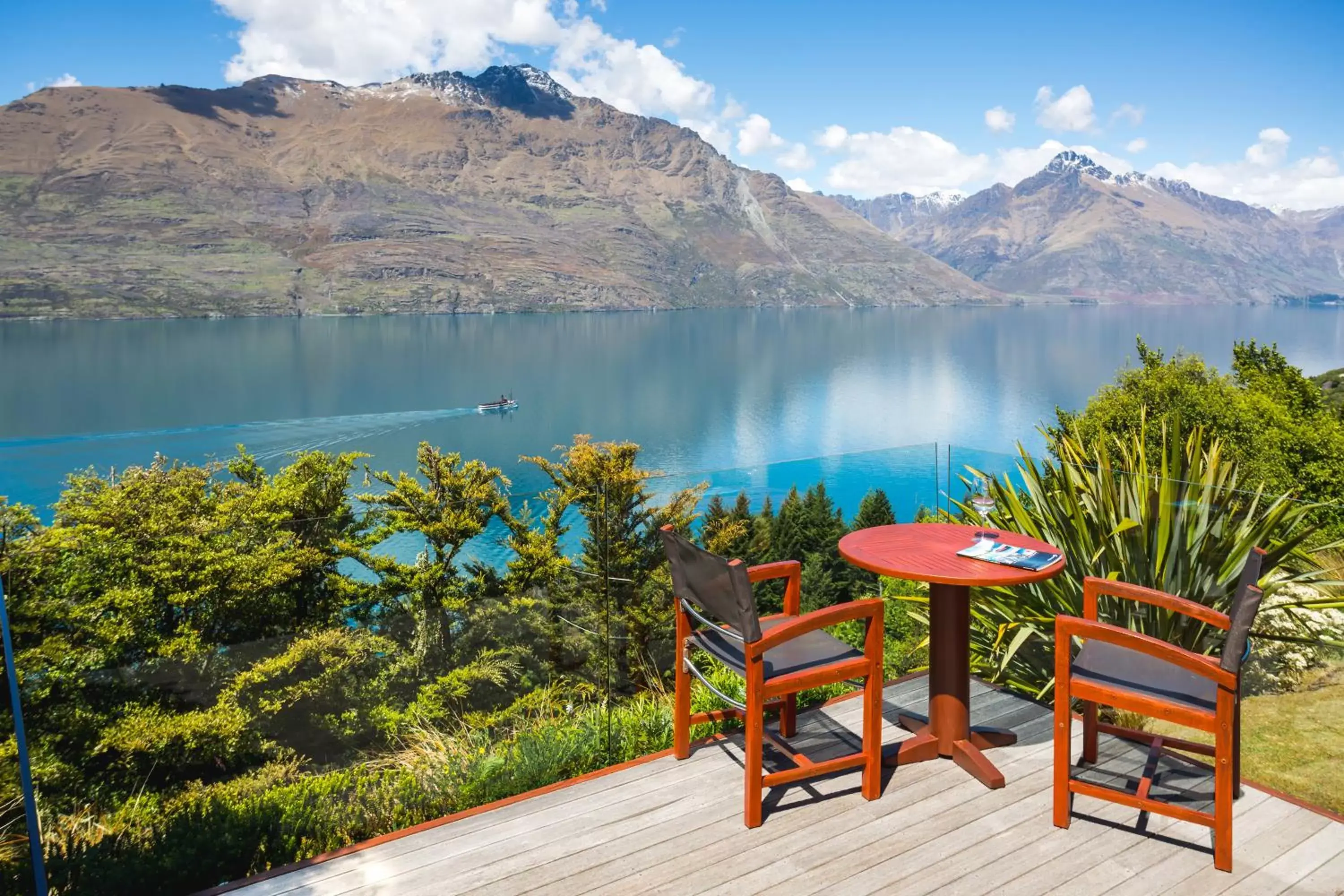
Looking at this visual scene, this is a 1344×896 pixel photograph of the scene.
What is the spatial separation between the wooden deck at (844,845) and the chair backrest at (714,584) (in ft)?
1.87

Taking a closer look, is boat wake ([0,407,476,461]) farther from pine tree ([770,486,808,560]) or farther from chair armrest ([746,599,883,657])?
chair armrest ([746,599,883,657])

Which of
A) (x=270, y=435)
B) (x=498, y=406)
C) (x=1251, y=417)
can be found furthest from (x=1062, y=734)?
(x=498, y=406)

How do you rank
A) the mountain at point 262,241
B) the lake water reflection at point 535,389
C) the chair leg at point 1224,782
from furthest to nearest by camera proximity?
the mountain at point 262,241 < the lake water reflection at point 535,389 < the chair leg at point 1224,782

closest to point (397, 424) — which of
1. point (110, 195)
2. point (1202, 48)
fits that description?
point (1202, 48)

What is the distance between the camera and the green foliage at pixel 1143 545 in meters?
3.05

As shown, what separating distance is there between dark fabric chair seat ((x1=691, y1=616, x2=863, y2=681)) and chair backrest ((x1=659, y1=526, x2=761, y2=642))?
0.09 meters

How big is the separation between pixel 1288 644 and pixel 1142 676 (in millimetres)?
978

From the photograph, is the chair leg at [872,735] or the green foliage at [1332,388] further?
the green foliage at [1332,388]

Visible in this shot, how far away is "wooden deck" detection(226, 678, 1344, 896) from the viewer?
2104mm

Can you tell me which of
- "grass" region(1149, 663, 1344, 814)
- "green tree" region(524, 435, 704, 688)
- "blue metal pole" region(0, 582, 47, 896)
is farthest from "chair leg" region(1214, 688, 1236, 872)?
"blue metal pole" region(0, 582, 47, 896)

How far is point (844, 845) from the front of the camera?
7.52 feet

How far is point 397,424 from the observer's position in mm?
44406

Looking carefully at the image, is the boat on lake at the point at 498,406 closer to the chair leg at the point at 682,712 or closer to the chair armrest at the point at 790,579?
the chair armrest at the point at 790,579

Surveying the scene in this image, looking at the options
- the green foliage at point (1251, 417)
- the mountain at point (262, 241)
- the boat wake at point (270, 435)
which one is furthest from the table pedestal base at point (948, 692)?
the mountain at point (262, 241)
